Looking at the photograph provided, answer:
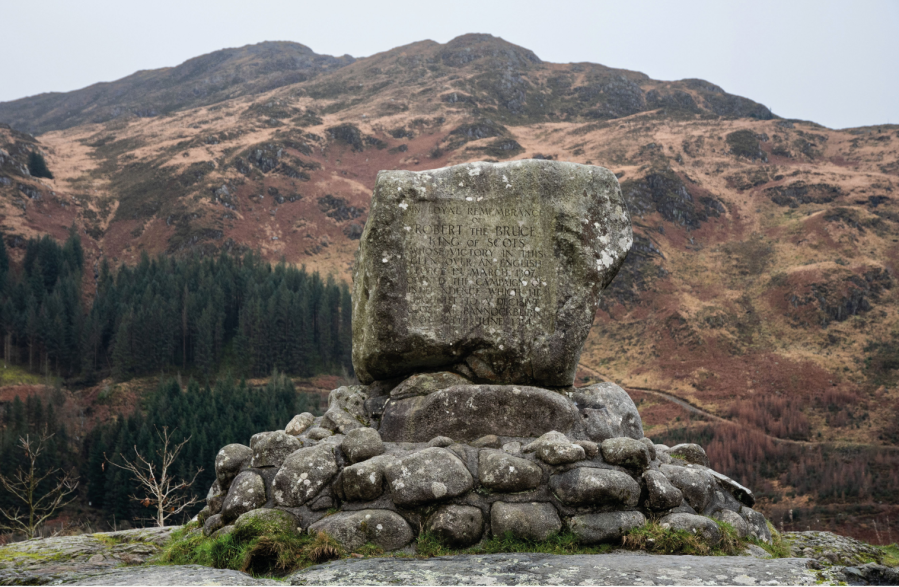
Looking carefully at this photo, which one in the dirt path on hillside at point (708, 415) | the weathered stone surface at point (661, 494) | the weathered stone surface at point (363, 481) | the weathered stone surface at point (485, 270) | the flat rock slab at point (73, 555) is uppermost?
the weathered stone surface at point (485, 270)

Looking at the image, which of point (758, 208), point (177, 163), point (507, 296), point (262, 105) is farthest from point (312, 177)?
point (507, 296)

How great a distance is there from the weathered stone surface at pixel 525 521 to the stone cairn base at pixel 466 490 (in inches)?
0.5

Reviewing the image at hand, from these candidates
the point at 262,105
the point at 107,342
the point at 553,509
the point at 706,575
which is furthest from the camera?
the point at 262,105

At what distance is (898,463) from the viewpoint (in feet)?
129

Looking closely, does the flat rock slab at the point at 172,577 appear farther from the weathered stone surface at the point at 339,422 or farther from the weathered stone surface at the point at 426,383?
the weathered stone surface at the point at 426,383

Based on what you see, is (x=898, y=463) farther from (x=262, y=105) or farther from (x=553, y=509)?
(x=262, y=105)

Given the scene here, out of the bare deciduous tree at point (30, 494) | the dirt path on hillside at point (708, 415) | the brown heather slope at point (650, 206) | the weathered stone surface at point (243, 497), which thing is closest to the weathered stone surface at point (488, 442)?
the weathered stone surface at point (243, 497)

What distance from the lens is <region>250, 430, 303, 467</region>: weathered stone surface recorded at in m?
8.55

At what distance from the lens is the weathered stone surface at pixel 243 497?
794 centimetres

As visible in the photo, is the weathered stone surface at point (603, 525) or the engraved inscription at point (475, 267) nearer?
the weathered stone surface at point (603, 525)

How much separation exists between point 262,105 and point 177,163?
43392mm

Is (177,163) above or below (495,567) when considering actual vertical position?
above

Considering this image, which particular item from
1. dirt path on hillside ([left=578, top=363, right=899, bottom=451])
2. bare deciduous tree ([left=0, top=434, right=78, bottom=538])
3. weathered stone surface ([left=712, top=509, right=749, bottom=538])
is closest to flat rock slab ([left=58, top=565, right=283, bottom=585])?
weathered stone surface ([left=712, top=509, right=749, bottom=538])

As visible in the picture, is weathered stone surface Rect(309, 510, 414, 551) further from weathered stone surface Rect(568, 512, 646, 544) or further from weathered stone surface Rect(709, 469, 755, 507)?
weathered stone surface Rect(709, 469, 755, 507)
